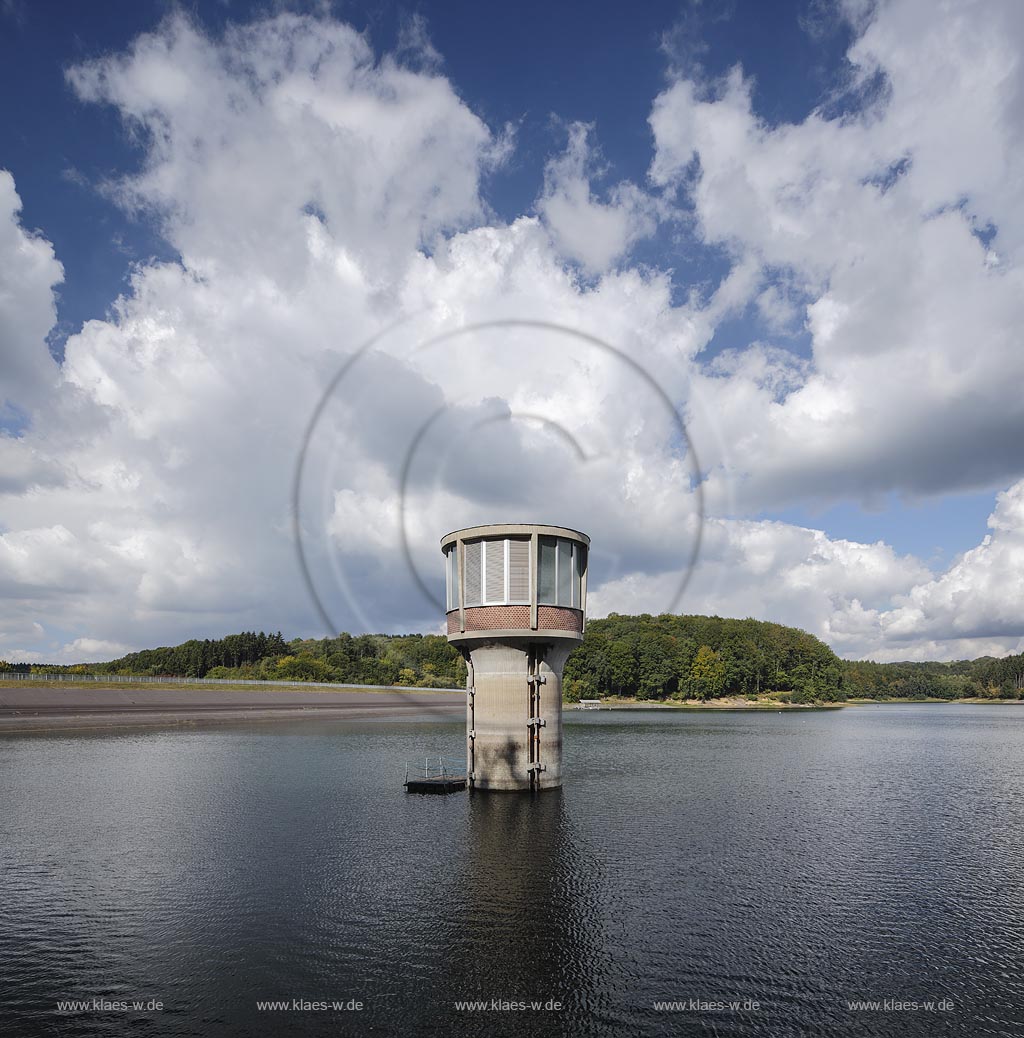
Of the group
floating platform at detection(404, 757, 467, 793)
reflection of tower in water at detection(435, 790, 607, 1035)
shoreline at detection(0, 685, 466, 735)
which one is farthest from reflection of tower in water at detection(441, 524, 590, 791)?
shoreline at detection(0, 685, 466, 735)

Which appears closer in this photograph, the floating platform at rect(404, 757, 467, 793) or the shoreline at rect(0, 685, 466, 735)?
the floating platform at rect(404, 757, 467, 793)

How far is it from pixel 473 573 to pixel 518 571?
3152 millimetres

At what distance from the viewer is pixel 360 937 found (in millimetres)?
23359

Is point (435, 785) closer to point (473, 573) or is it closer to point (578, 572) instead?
point (473, 573)

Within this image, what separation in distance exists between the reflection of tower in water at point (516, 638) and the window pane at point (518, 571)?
63mm

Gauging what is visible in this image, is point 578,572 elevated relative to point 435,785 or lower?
elevated

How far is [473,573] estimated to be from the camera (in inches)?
1833

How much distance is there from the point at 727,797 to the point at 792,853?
1535cm

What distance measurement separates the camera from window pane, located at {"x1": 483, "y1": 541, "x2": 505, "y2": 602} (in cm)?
4550

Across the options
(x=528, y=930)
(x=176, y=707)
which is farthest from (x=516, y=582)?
(x=176, y=707)

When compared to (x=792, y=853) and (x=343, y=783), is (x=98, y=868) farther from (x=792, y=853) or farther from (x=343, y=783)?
(x=792, y=853)

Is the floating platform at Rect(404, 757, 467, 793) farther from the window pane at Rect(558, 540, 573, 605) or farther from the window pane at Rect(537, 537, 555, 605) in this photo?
the window pane at Rect(558, 540, 573, 605)

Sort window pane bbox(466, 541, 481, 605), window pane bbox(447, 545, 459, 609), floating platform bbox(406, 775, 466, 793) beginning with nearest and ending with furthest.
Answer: window pane bbox(466, 541, 481, 605)
floating platform bbox(406, 775, 466, 793)
window pane bbox(447, 545, 459, 609)

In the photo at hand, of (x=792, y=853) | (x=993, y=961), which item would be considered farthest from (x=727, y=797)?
(x=993, y=961)
